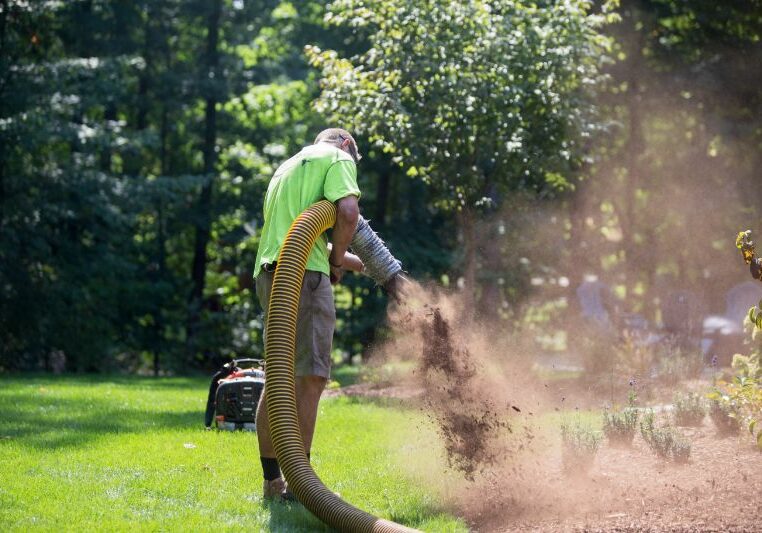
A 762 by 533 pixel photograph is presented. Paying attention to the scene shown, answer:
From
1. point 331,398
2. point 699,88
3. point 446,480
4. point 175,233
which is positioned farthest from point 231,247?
point 446,480

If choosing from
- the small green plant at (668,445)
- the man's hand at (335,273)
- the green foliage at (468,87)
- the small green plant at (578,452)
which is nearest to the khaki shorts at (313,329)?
the man's hand at (335,273)

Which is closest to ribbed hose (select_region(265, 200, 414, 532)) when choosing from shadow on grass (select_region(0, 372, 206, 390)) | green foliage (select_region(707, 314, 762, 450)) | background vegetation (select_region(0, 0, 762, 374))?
green foliage (select_region(707, 314, 762, 450))

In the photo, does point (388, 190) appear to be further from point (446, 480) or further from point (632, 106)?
point (446, 480)

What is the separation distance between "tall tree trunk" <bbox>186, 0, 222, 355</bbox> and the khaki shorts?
17.9 m

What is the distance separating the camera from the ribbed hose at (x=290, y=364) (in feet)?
16.3

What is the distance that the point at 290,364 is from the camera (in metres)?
5.16

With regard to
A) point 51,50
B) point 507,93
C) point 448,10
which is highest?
Result: point 51,50

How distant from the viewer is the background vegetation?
38.0ft

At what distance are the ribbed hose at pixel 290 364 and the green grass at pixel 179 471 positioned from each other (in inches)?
7.8

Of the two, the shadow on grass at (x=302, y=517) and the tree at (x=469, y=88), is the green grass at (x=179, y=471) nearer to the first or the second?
the shadow on grass at (x=302, y=517)

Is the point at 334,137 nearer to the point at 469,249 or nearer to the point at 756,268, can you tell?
the point at 756,268

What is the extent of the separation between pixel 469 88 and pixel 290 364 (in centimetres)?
664

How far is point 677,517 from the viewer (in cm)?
493

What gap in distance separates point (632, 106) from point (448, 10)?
11156mm
